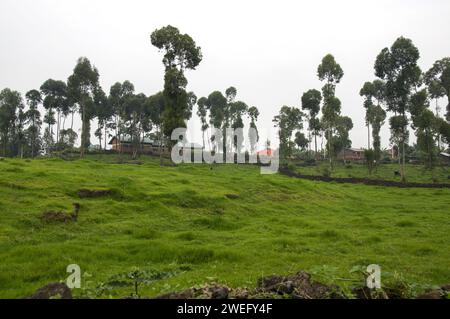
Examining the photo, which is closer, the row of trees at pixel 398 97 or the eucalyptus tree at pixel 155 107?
the row of trees at pixel 398 97

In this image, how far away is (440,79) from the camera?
219 ft

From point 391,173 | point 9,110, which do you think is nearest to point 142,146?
point 9,110

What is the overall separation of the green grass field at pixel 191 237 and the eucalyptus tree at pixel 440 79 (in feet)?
157

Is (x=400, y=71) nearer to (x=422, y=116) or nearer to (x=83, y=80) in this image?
(x=422, y=116)

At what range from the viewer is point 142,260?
12.0 m

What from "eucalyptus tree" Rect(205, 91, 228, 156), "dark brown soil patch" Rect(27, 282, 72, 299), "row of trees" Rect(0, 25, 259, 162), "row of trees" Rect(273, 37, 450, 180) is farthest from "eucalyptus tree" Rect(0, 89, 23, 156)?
"dark brown soil patch" Rect(27, 282, 72, 299)

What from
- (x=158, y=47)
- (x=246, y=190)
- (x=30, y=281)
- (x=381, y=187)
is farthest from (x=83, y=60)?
(x=30, y=281)

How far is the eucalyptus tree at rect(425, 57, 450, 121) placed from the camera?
64.8 m

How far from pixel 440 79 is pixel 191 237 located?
6766cm

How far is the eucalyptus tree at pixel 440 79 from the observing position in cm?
6481

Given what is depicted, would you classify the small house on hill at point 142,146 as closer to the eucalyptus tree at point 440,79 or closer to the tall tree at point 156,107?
the tall tree at point 156,107

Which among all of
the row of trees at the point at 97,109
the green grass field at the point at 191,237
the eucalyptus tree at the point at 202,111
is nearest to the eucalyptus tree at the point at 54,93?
the row of trees at the point at 97,109

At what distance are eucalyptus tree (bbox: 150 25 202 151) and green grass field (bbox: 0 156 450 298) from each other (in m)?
18.0

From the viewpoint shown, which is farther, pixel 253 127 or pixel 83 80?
pixel 253 127
